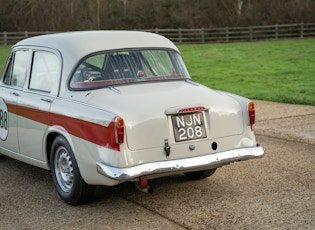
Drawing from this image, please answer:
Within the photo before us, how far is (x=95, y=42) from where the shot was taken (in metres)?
6.04

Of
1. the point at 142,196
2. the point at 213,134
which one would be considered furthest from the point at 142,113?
the point at 142,196

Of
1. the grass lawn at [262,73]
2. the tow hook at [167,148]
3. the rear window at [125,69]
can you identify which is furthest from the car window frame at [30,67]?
the grass lawn at [262,73]

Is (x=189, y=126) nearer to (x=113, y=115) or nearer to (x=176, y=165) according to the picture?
(x=176, y=165)

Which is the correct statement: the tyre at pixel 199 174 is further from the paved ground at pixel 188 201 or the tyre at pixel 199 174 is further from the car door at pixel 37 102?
the car door at pixel 37 102

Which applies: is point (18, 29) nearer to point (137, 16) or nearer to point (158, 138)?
point (137, 16)

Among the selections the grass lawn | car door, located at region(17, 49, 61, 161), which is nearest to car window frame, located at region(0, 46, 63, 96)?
car door, located at region(17, 49, 61, 161)

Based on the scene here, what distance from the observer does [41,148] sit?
5918 millimetres

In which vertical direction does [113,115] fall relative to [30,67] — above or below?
below

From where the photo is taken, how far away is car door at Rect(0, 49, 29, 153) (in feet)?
21.2

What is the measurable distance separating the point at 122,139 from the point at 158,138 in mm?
356

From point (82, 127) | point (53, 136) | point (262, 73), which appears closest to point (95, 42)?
point (53, 136)

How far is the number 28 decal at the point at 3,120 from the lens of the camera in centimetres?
661

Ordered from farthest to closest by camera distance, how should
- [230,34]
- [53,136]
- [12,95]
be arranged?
[230,34], [12,95], [53,136]

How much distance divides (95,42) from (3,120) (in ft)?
5.29
